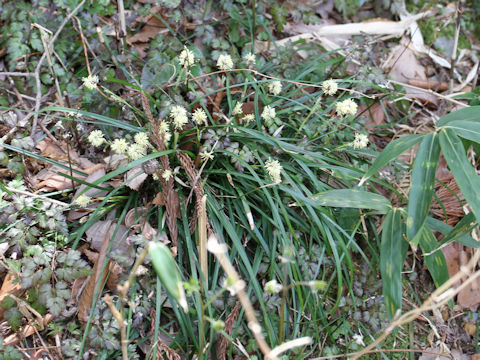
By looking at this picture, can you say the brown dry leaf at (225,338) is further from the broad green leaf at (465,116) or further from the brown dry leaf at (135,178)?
the broad green leaf at (465,116)

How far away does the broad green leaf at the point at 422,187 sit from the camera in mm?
1493

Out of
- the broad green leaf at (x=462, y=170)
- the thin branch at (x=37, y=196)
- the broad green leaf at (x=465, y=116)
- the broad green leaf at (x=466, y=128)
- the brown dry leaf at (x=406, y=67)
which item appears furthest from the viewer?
the brown dry leaf at (x=406, y=67)

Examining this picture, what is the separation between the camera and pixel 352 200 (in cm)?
177

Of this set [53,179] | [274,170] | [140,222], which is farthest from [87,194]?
[274,170]

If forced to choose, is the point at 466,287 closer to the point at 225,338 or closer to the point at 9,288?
the point at 225,338

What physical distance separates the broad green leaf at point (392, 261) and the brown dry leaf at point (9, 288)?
1490mm

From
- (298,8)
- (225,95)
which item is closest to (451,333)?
(225,95)

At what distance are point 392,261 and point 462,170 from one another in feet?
1.41

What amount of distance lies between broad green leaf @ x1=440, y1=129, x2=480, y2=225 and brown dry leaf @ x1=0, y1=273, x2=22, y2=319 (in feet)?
5.87

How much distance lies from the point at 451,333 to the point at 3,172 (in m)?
2.44

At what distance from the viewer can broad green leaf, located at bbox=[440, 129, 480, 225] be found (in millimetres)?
1458

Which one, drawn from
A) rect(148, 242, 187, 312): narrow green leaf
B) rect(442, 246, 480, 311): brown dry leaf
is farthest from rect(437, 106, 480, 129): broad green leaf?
Answer: rect(148, 242, 187, 312): narrow green leaf

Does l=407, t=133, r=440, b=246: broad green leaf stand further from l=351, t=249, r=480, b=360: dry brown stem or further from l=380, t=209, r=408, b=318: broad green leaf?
l=351, t=249, r=480, b=360: dry brown stem

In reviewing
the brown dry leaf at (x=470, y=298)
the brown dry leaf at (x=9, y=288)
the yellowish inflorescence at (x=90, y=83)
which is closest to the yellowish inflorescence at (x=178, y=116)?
the yellowish inflorescence at (x=90, y=83)
